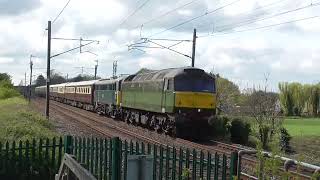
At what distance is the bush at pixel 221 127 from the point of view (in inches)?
1130

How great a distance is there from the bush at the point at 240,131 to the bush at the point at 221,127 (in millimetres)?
511

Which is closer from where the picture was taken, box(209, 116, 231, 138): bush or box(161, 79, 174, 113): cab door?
box(161, 79, 174, 113): cab door

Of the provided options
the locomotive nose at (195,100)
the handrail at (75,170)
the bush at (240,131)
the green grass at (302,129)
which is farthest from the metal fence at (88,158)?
the green grass at (302,129)

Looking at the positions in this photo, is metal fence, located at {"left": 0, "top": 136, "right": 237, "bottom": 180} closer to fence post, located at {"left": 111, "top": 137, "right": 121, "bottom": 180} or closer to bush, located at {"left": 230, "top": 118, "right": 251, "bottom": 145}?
fence post, located at {"left": 111, "top": 137, "right": 121, "bottom": 180}

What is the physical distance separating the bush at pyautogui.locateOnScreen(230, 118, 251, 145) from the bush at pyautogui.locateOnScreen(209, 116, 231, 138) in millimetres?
511

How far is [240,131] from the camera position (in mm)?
30250

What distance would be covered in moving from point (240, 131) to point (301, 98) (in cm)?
6993

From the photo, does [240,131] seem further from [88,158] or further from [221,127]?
[88,158]

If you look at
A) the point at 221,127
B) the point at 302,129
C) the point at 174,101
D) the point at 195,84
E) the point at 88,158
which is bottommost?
the point at 302,129

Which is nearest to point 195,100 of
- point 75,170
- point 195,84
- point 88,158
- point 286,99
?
point 195,84

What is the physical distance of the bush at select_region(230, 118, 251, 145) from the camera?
30.1 metres

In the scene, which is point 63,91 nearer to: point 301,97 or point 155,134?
point 301,97

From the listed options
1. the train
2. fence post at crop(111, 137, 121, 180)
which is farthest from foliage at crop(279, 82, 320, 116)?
fence post at crop(111, 137, 121, 180)

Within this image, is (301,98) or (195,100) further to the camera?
(301,98)
